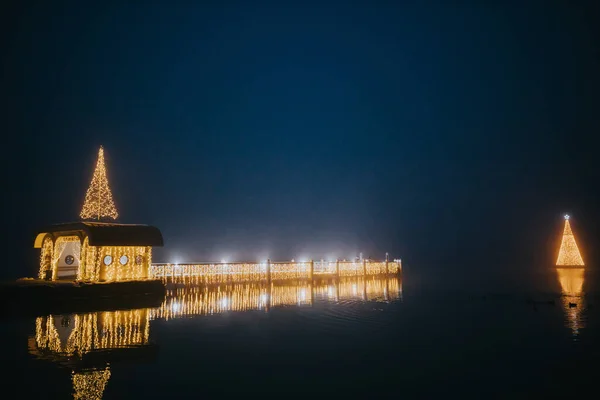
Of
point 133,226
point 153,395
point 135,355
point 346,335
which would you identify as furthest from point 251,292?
point 153,395

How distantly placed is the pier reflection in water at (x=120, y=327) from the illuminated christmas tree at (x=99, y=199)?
6213 mm

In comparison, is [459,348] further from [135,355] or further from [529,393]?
[135,355]

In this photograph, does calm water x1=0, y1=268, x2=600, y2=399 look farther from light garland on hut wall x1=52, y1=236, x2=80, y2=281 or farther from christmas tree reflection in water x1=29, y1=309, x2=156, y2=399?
light garland on hut wall x1=52, y1=236, x2=80, y2=281

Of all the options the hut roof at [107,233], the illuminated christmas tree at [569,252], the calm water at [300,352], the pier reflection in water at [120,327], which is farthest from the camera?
the illuminated christmas tree at [569,252]

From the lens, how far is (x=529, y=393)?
26.3ft

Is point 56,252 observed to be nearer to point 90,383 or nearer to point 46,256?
point 46,256

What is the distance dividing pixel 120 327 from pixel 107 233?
28.6ft

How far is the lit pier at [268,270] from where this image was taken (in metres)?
26.9

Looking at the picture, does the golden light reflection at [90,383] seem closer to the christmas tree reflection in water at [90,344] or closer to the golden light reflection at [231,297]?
the christmas tree reflection in water at [90,344]

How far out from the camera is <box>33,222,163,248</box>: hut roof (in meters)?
20.4

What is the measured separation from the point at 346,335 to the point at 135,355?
6680mm

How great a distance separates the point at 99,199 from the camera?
79.6 ft

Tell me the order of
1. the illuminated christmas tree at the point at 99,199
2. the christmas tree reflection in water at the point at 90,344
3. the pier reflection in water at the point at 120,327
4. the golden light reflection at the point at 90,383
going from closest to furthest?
the golden light reflection at the point at 90,383, the christmas tree reflection in water at the point at 90,344, the pier reflection in water at the point at 120,327, the illuminated christmas tree at the point at 99,199

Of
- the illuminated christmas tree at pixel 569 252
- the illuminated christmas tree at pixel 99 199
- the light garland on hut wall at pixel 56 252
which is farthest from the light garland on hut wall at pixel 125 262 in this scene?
the illuminated christmas tree at pixel 569 252
